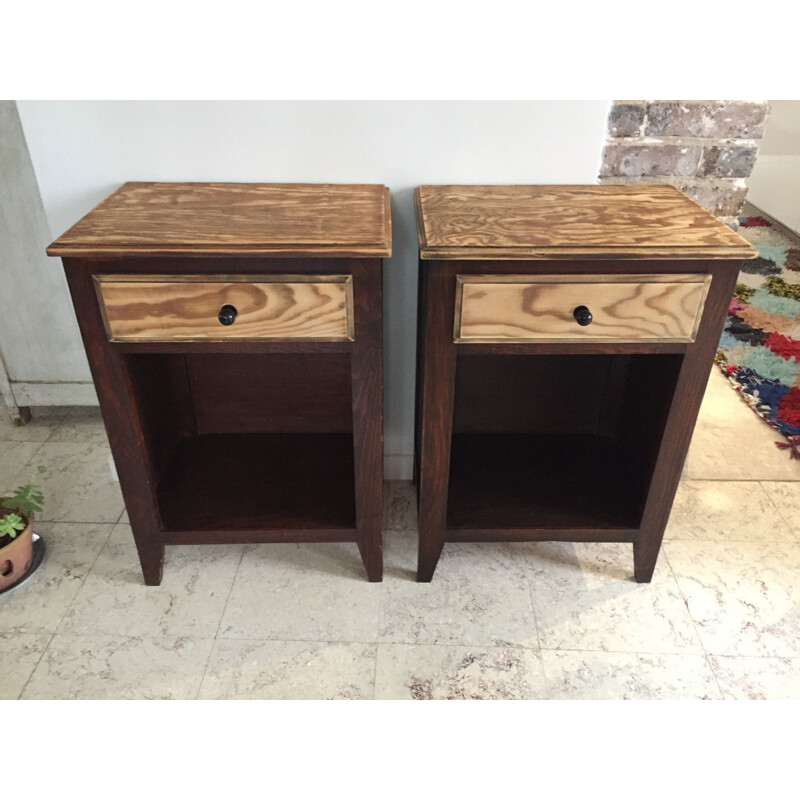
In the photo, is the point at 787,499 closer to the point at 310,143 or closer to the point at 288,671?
the point at 288,671

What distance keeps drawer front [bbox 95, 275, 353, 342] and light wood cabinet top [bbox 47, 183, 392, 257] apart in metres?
0.06

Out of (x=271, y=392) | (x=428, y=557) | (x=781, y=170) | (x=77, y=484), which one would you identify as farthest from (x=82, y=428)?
(x=781, y=170)

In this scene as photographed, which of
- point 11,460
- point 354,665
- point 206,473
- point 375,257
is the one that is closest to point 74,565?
point 206,473

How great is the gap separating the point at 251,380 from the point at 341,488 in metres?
0.41

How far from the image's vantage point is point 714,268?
126 centimetres

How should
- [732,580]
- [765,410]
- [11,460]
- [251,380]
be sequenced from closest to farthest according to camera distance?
[732,580] → [251,380] → [11,460] → [765,410]

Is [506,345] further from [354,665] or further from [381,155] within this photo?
[354,665]

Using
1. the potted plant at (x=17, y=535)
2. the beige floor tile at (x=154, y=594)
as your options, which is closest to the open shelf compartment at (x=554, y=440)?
the beige floor tile at (x=154, y=594)

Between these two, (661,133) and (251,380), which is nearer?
(661,133)

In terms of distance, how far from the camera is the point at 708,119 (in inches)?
60.0

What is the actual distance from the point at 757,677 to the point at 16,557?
1723 millimetres

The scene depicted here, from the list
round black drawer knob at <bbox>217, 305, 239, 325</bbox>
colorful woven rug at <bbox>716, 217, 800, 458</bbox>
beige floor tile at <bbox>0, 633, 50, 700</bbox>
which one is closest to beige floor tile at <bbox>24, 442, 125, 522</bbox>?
beige floor tile at <bbox>0, 633, 50, 700</bbox>

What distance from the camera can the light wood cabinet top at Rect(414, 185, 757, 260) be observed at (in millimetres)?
1223

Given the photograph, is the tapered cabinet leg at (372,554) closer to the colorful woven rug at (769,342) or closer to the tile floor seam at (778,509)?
the tile floor seam at (778,509)
